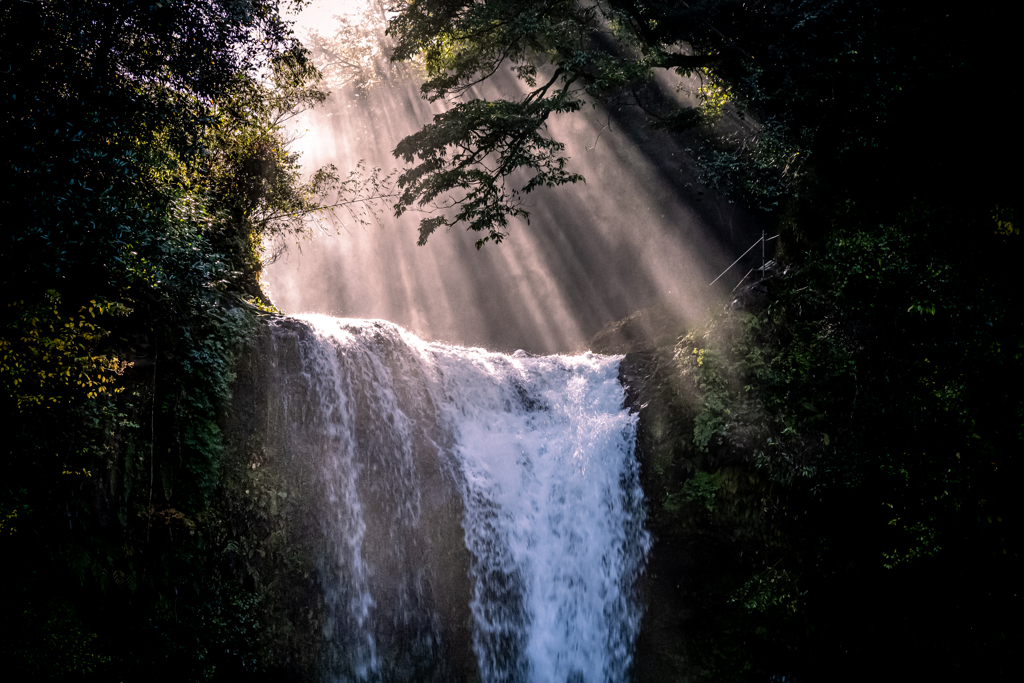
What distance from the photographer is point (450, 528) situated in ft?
29.7

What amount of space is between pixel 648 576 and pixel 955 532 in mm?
4385

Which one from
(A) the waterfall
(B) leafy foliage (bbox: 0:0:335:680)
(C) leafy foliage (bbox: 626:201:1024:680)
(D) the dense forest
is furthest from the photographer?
(A) the waterfall

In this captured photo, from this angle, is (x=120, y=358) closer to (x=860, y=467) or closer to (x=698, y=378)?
(x=698, y=378)

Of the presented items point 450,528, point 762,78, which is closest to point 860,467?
point 450,528

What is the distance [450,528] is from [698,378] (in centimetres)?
528

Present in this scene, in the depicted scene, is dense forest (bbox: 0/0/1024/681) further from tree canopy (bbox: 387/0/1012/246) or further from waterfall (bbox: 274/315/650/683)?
waterfall (bbox: 274/315/650/683)

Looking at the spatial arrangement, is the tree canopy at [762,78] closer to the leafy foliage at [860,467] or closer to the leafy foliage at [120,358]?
the leafy foliage at [860,467]

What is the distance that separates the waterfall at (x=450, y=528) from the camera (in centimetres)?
805

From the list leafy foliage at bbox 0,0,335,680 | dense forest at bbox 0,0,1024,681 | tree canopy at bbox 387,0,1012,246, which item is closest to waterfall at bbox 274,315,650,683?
dense forest at bbox 0,0,1024,681

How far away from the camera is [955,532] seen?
271 inches

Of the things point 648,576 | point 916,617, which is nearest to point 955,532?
point 916,617

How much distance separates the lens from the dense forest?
19.7 ft

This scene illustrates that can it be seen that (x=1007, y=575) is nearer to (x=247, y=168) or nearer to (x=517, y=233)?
(x=247, y=168)

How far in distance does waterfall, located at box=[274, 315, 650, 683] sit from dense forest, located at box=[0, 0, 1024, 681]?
1.91 ft
